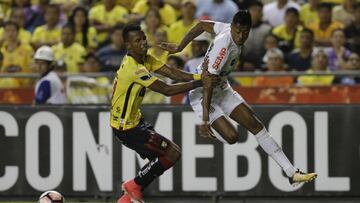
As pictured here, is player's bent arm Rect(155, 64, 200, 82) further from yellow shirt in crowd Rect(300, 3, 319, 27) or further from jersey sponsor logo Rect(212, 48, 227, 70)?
yellow shirt in crowd Rect(300, 3, 319, 27)

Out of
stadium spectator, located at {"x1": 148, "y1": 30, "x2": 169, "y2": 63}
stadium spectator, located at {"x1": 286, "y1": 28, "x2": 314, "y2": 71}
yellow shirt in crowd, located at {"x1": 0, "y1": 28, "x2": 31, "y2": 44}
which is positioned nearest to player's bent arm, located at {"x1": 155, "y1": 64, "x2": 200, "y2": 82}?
stadium spectator, located at {"x1": 148, "y1": 30, "x2": 169, "y2": 63}

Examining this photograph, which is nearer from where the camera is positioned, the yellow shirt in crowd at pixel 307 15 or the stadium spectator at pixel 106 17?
the yellow shirt in crowd at pixel 307 15

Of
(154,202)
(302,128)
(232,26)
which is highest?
(232,26)

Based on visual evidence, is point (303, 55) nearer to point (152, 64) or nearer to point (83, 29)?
point (83, 29)

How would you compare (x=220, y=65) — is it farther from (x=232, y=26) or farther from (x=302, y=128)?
(x=302, y=128)

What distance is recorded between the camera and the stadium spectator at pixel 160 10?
62.6 feet

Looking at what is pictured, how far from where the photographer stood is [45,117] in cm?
1552

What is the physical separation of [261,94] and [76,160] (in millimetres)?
2877

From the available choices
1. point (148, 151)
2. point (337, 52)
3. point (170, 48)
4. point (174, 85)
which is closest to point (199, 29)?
point (170, 48)

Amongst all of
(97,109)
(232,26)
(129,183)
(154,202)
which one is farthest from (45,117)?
(232,26)

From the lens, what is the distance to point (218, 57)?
12633mm

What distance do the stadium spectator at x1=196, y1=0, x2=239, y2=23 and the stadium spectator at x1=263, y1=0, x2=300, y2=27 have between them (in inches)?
22.7

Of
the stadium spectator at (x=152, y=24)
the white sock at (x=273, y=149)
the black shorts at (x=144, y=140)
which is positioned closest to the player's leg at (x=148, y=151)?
the black shorts at (x=144, y=140)

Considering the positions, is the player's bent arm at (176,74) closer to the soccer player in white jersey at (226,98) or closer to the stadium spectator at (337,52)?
the soccer player in white jersey at (226,98)
